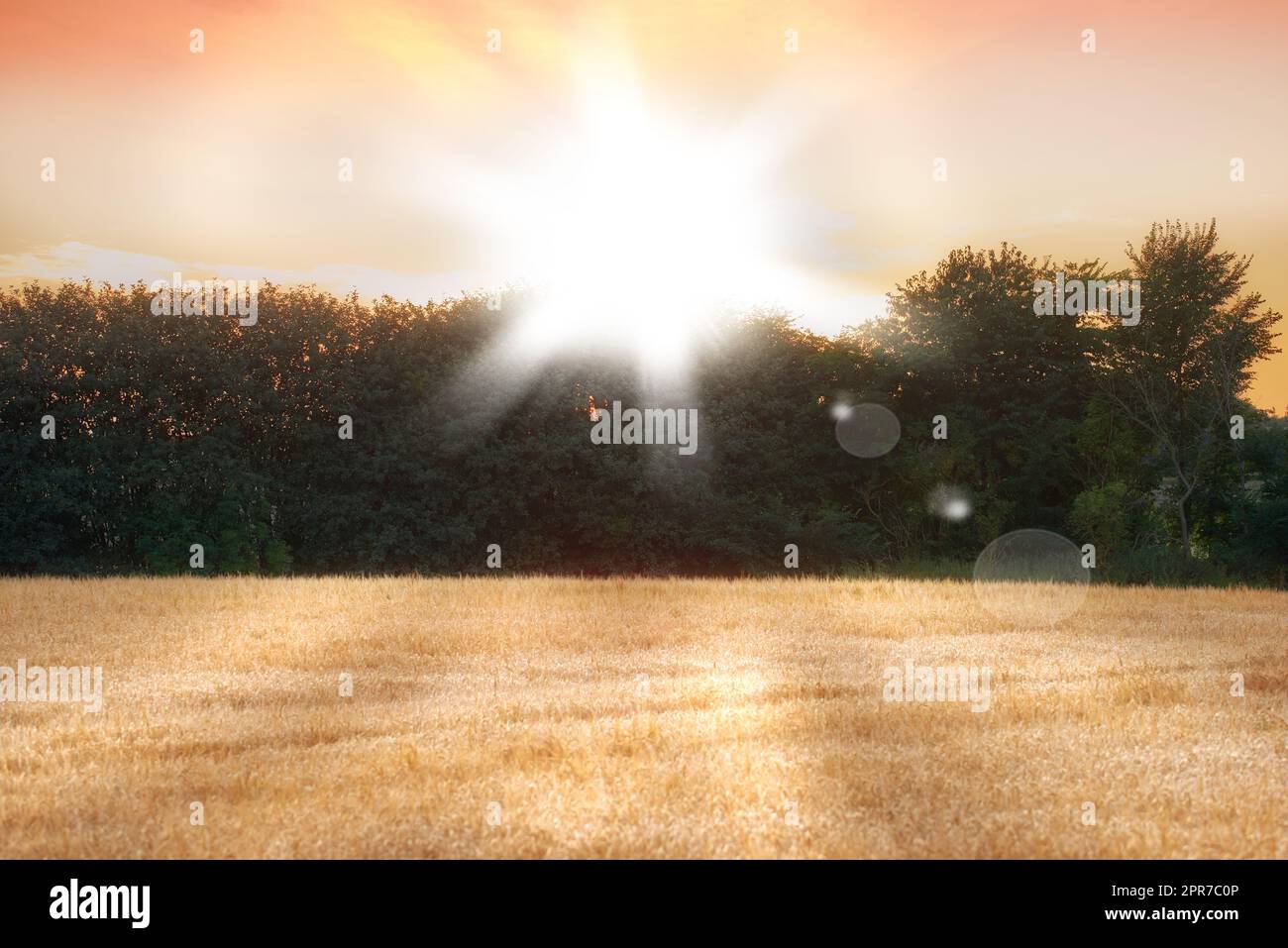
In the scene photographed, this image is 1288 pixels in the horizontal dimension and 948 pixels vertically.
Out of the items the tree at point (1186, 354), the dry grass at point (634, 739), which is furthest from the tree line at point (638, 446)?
the dry grass at point (634, 739)

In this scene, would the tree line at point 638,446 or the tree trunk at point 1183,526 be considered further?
the tree trunk at point 1183,526

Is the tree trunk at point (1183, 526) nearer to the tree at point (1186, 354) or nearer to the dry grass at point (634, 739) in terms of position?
the tree at point (1186, 354)

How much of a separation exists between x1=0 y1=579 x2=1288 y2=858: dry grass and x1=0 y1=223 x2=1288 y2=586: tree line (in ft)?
54.0

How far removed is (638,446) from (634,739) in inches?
1165

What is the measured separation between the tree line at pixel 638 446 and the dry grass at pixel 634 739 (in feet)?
54.0

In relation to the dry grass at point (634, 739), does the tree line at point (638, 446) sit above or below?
above

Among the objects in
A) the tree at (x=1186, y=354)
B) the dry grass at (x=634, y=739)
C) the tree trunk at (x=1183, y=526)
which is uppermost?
the tree at (x=1186, y=354)

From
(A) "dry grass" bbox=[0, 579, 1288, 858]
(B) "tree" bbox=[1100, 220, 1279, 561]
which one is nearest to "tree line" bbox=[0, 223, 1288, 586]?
(B) "tree" bbox=[1100, 220, 1279, 561]

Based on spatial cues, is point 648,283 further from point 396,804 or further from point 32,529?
point 396,804

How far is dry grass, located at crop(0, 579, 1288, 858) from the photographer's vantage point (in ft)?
22.2

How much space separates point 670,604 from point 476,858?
1346cm

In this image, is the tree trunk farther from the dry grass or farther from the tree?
the dry grass

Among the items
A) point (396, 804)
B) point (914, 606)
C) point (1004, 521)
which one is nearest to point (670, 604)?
point (914, 606)

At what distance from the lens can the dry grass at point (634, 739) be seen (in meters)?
6.75
